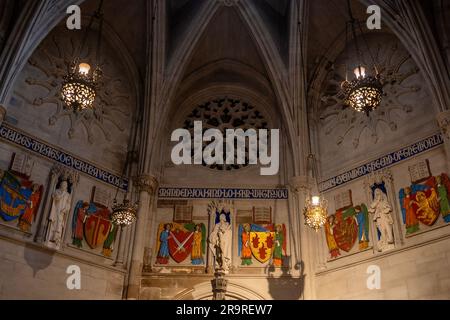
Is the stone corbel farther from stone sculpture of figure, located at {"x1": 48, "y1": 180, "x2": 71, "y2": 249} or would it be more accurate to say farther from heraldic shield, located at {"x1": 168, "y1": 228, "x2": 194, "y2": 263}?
stone sculpture of figure, located at {"x1": 48, "y1": 180, "x2": 71, "y2": 249}

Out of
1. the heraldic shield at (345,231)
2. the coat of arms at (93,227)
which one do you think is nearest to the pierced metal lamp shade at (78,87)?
the coat of arms at (93,227)

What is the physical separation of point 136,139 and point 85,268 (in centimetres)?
379

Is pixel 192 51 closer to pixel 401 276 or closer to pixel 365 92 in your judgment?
pixel 365 92

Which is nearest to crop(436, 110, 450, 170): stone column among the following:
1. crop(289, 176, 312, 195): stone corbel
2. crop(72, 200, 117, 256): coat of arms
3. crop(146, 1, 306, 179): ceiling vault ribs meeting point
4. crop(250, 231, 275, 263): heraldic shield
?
crop(289, 176, 312, 195): stone corbel

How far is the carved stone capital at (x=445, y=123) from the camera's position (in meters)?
10.2

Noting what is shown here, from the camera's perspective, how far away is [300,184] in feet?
40.5

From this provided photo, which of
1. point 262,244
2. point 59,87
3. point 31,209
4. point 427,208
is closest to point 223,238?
point 262,244

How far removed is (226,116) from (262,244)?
166 inches

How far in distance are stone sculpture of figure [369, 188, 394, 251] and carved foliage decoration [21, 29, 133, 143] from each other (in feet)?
21.7

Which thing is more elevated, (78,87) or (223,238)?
(78,87)

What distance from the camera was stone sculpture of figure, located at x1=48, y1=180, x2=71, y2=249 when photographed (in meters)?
10.5

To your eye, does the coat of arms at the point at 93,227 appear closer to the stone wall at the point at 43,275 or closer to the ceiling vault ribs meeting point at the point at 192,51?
the stone wall at the point at 43,275

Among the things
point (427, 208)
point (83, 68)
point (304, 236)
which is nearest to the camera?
point (83, 68)

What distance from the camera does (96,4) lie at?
42.9 ft
